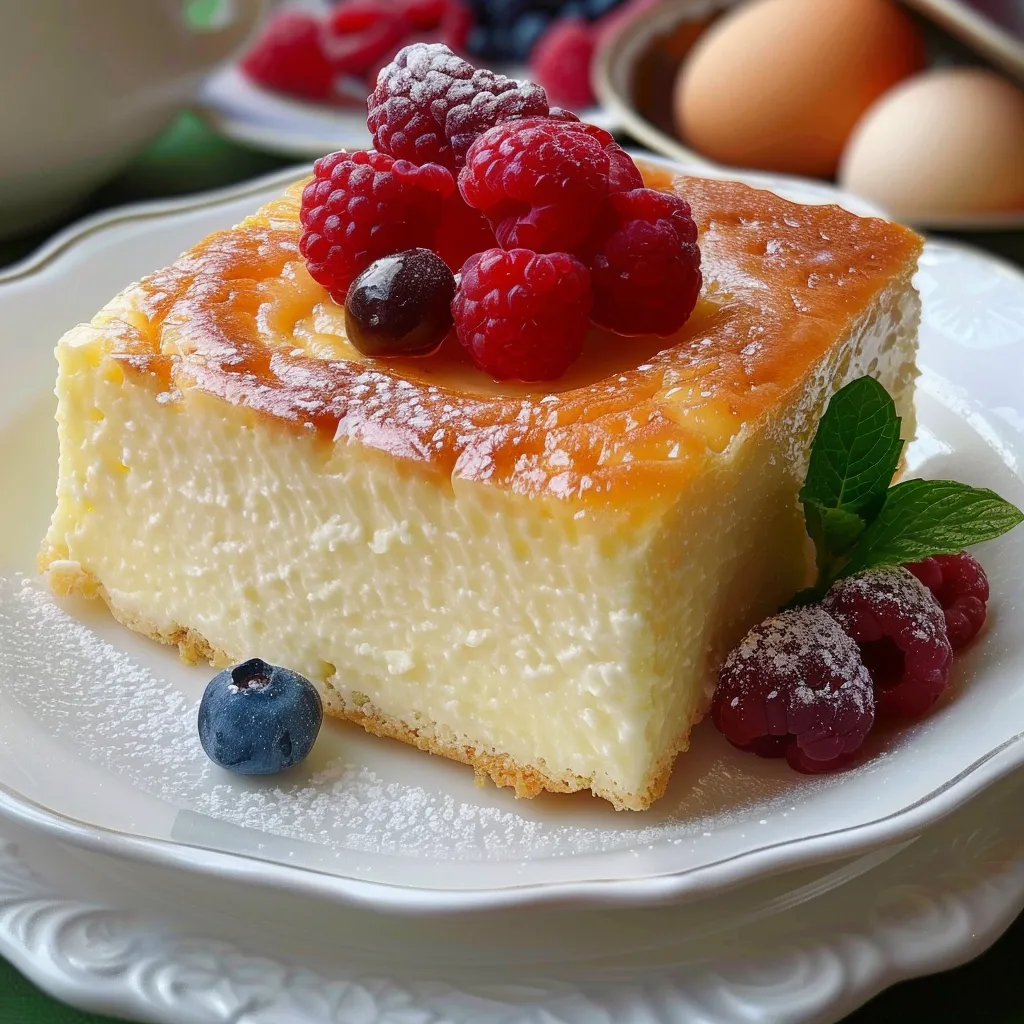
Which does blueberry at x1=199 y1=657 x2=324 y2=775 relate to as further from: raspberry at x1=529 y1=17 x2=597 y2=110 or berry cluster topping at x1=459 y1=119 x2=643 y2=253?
raspberry at x1=529 y1=17 x2=597 y2=110

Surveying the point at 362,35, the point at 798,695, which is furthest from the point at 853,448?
the point at 362,35

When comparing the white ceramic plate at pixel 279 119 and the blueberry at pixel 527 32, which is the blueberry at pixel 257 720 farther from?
the blueberry at pixel 527 32

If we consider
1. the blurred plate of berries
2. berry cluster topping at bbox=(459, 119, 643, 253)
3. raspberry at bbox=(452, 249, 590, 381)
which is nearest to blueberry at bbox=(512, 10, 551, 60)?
the blurred plate of berries

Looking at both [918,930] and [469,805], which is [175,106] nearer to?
[469,805]

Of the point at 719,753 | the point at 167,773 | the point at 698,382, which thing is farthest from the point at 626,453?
the point at 167,773

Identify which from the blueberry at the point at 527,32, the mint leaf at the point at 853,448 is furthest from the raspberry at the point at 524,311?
the blueberry at the point at 527,32
